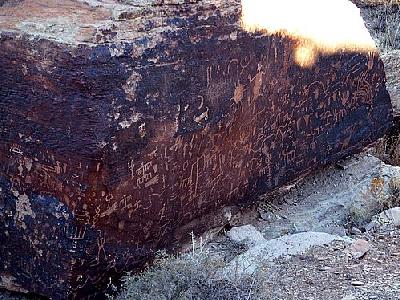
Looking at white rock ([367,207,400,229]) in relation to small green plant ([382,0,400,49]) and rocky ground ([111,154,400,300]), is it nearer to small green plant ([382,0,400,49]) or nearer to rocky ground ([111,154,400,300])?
rocky ground ([111,154,400,300])

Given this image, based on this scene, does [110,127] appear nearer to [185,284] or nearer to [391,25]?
[185,284]

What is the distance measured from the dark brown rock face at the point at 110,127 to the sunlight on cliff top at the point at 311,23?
0.15 meters

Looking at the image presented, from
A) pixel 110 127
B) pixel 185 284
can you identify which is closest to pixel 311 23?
pixel 110 127

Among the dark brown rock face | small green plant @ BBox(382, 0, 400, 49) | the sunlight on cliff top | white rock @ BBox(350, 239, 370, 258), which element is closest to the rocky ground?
white rock @ BBox(350, 239, 370, 258)

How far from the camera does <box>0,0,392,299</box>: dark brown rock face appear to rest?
3.45 m

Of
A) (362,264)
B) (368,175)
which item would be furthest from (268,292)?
(368,175)

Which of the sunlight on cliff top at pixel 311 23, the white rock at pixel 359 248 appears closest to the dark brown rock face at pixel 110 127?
the sunlight on cliff top at pixel 311 23

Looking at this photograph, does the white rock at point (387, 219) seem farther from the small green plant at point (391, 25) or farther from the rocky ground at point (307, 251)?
the small green plant at point (391, 25)

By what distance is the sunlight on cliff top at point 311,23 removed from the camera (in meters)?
4.36

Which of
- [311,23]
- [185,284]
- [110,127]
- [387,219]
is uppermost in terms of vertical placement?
[311,23]

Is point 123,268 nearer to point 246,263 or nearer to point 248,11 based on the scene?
point 246,263

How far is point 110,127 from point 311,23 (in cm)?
196

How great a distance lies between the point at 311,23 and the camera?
4.85 m

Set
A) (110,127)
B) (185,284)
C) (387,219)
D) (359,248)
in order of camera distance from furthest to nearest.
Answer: (387,219) < (359,248) < (185,284) < (110,127)
